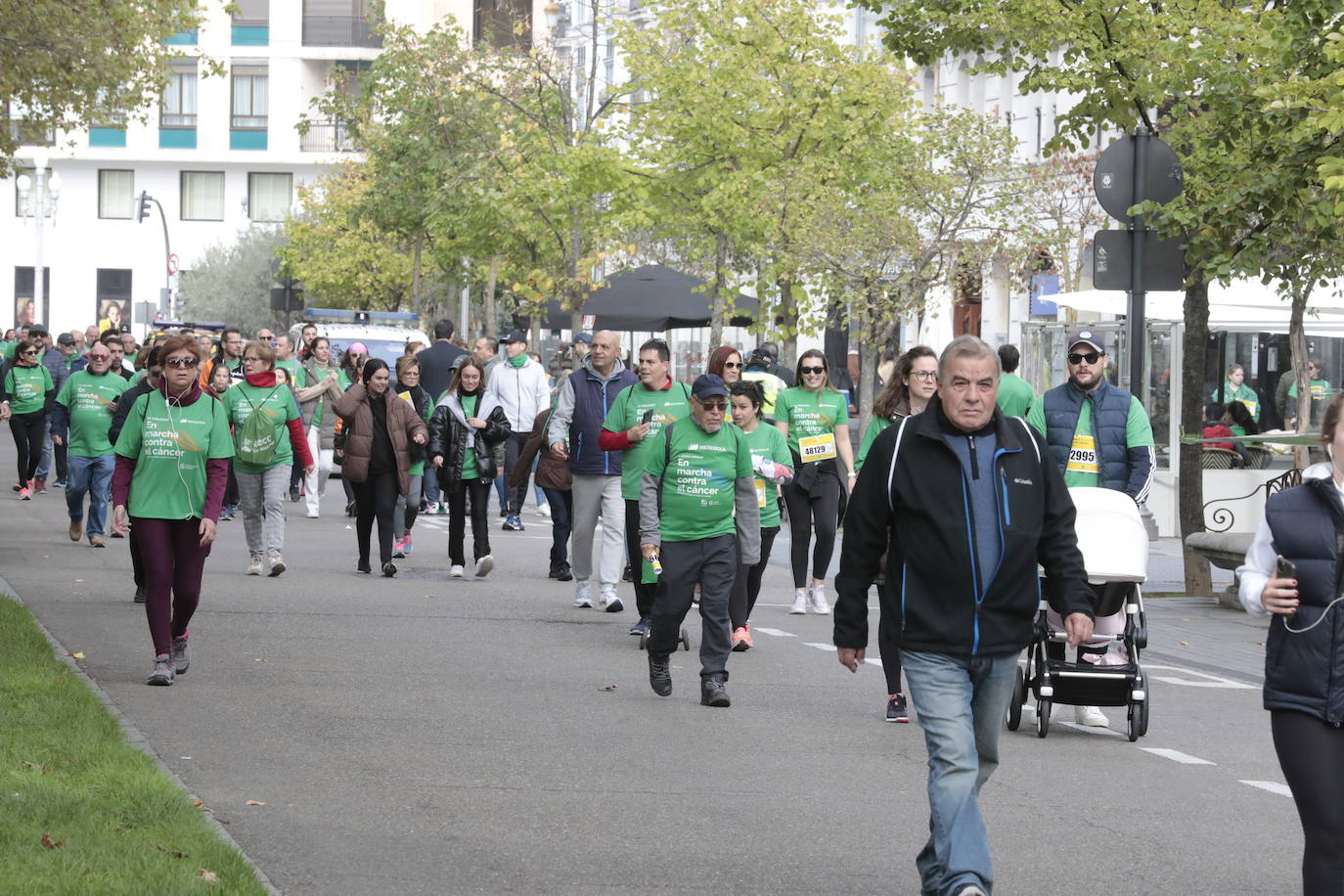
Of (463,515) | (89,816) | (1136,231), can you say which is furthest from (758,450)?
(89,816)

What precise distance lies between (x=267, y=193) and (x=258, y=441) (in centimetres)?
6506

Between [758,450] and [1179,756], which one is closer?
[1179,756]

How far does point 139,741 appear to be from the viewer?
895cm

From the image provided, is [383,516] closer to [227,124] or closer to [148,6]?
[148,6]

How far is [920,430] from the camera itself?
6.42m

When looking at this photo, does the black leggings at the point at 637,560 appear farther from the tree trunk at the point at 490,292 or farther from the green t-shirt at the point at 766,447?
the tree trunk at the point at 490,292

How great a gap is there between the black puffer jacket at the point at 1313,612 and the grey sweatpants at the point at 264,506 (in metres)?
12.0

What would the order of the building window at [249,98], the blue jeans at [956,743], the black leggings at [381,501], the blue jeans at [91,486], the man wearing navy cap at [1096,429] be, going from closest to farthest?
the blue jeans at [956,743] < the man wearing navy cap at [1096,429] < the black leggings at [381,501] < the blue jeans at [91,486] < the building window at [249,98]

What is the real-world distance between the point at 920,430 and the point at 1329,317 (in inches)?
741

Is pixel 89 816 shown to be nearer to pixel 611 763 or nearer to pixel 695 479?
pixel 611 763

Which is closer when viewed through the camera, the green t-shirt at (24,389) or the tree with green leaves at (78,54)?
the tree with green leaves at (78,54)

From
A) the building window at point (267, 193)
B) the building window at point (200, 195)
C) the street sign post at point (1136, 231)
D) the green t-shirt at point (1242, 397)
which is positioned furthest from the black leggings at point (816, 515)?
the building window at point (200, 195)

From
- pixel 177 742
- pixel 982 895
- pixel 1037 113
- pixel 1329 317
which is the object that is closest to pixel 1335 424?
pixel 982 895

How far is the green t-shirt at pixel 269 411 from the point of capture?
17.0m
